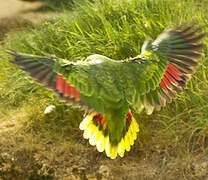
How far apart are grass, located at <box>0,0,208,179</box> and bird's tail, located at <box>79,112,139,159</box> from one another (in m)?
0.60

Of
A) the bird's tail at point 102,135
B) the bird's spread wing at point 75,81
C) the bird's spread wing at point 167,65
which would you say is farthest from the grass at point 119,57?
the bird's spread wing at point 75,81

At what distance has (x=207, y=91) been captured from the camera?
91.0 inches

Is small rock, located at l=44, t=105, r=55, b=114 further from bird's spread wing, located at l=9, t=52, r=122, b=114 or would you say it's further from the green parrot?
bird's spread wing, located at l=9, t=52, r=122, b=114

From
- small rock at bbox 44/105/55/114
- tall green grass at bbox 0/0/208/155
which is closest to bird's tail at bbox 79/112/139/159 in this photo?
tall green grass at bbox 0/0/208/155

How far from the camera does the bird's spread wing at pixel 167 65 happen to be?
1.69 meters

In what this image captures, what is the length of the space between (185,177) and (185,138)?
0.94 feet

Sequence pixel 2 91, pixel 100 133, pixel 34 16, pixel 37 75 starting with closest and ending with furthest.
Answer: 1. pixel 37 75
2. pixel 100 133
3. pixel 2 91
4. pixel 34 16

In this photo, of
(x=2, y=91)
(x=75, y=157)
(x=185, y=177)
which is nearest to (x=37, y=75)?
(x=75, y=157)

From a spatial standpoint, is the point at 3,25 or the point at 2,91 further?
the point at 3,25

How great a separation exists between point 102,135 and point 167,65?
22.3 inches

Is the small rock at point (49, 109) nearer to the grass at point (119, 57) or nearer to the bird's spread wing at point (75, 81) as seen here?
the grass at point (119, 57)

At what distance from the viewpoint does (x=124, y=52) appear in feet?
8.75

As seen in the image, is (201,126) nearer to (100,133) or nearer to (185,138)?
(185,138)

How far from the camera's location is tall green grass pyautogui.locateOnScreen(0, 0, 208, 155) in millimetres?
2270
